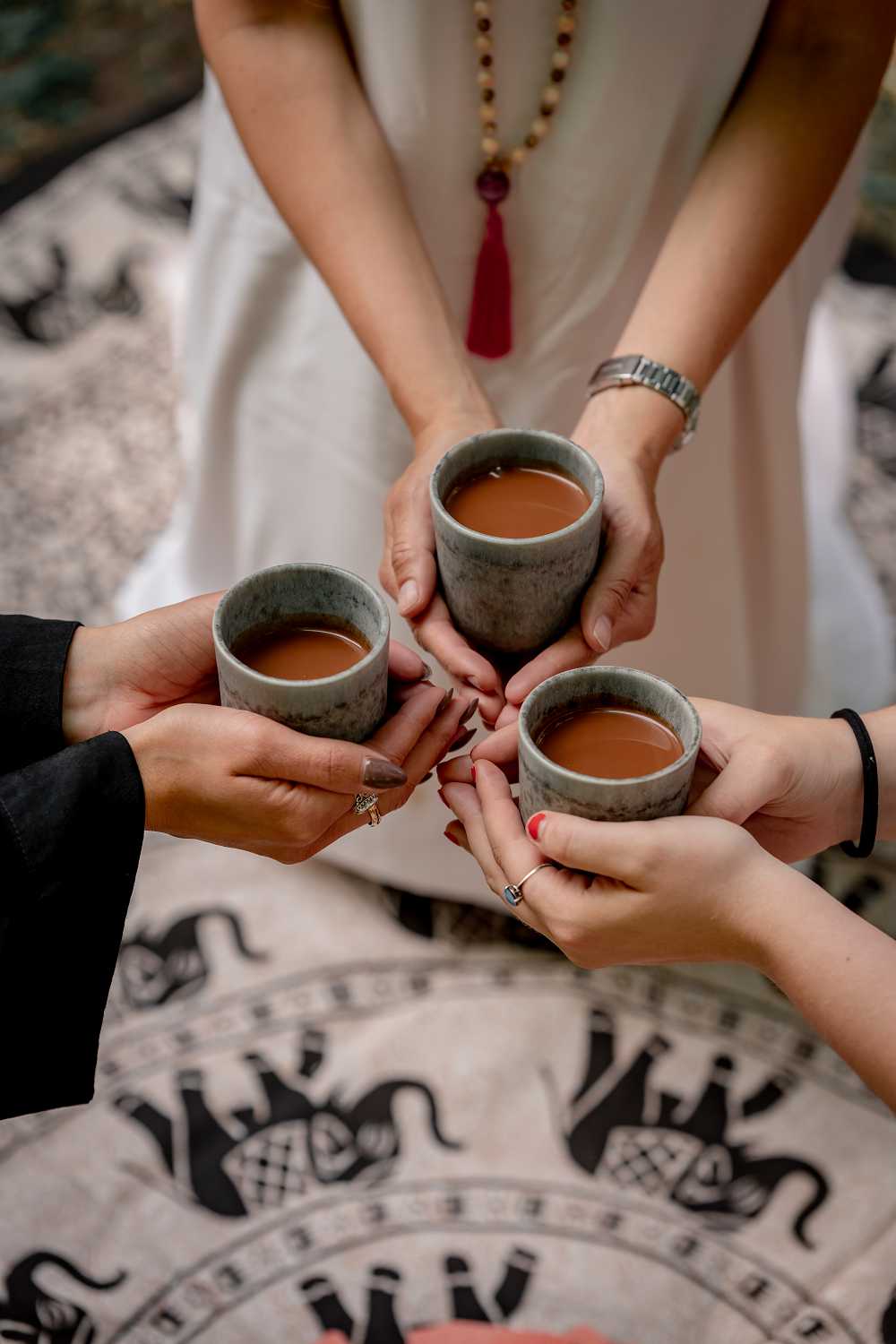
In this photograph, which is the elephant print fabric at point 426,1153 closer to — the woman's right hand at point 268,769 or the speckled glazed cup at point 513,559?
the woman's right hand at point 268,769

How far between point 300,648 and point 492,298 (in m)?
0.58

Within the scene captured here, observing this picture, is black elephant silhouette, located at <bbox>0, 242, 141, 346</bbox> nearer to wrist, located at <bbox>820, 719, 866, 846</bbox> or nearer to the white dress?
the white dress

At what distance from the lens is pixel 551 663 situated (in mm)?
1372

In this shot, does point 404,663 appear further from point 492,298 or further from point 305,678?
point 492,298

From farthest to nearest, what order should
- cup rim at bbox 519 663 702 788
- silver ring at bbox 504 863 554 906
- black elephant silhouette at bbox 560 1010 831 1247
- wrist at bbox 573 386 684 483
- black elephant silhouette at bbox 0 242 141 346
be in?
black elephant silhouette at bbox 0 242 141 346, black elephant silhouette at bbox 560 1010 831 1247, wrist at bbox 573 386 684 483, silver ring at bbox 504 863 554 906, cup rim at bbox 519 663 702 788

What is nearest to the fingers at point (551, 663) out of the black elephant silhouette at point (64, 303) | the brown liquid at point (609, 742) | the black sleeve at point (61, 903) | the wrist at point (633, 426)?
the brown liquid at point (609, 742)

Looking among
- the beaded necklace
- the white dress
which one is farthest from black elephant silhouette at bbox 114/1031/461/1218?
the beaded necklace

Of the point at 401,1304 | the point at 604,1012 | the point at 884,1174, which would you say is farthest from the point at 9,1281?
the point at 884,1174

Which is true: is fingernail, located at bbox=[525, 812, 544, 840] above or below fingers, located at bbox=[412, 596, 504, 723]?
above

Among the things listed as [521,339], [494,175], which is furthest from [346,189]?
[521,339]

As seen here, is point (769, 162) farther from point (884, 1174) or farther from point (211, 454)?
point (884, 1174)

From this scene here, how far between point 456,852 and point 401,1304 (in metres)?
0.61

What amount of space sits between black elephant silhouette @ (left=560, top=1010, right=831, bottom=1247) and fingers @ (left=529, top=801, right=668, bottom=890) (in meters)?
0.82

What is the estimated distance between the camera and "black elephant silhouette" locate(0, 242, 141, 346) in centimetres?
290
